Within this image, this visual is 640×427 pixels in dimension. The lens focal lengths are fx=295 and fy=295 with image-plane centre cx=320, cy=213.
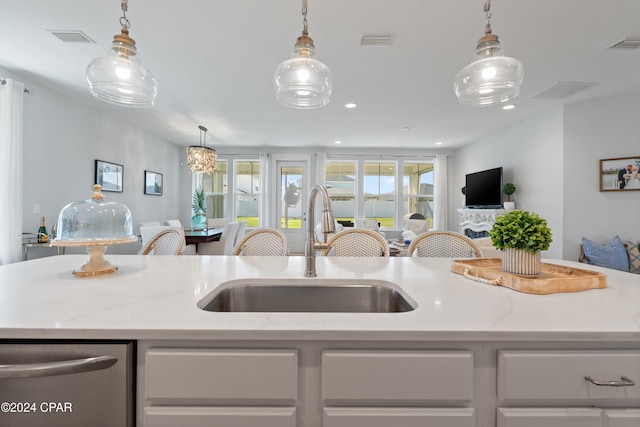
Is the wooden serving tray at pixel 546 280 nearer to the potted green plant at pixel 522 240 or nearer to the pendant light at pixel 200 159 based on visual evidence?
the potted green plant at pixel 522 240

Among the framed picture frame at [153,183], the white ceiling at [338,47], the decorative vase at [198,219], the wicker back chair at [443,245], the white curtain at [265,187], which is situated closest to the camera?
the wicker back chair at [443,245]

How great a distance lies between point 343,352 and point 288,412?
0.19 meters

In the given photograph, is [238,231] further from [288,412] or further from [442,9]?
[288,412]

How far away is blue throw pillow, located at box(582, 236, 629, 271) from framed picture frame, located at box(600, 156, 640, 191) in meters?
0.68

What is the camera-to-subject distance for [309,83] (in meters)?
1.46

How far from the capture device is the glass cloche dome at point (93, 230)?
1188 mm

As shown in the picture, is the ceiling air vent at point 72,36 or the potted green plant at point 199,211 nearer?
the ceiling air vent at point 72,36

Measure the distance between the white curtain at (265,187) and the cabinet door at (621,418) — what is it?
6.94 metres

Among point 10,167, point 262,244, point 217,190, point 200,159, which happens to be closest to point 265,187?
point 217,190

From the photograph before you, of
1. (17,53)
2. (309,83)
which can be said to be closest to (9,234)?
(17,53)

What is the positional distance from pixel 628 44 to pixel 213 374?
399 cm

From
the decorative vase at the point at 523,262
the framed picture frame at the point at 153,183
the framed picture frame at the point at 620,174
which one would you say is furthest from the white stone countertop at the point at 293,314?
the framed picture frame at the point at 153,183

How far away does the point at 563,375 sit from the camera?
2.34 ft

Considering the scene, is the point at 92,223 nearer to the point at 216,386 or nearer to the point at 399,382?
the point at 216,386
